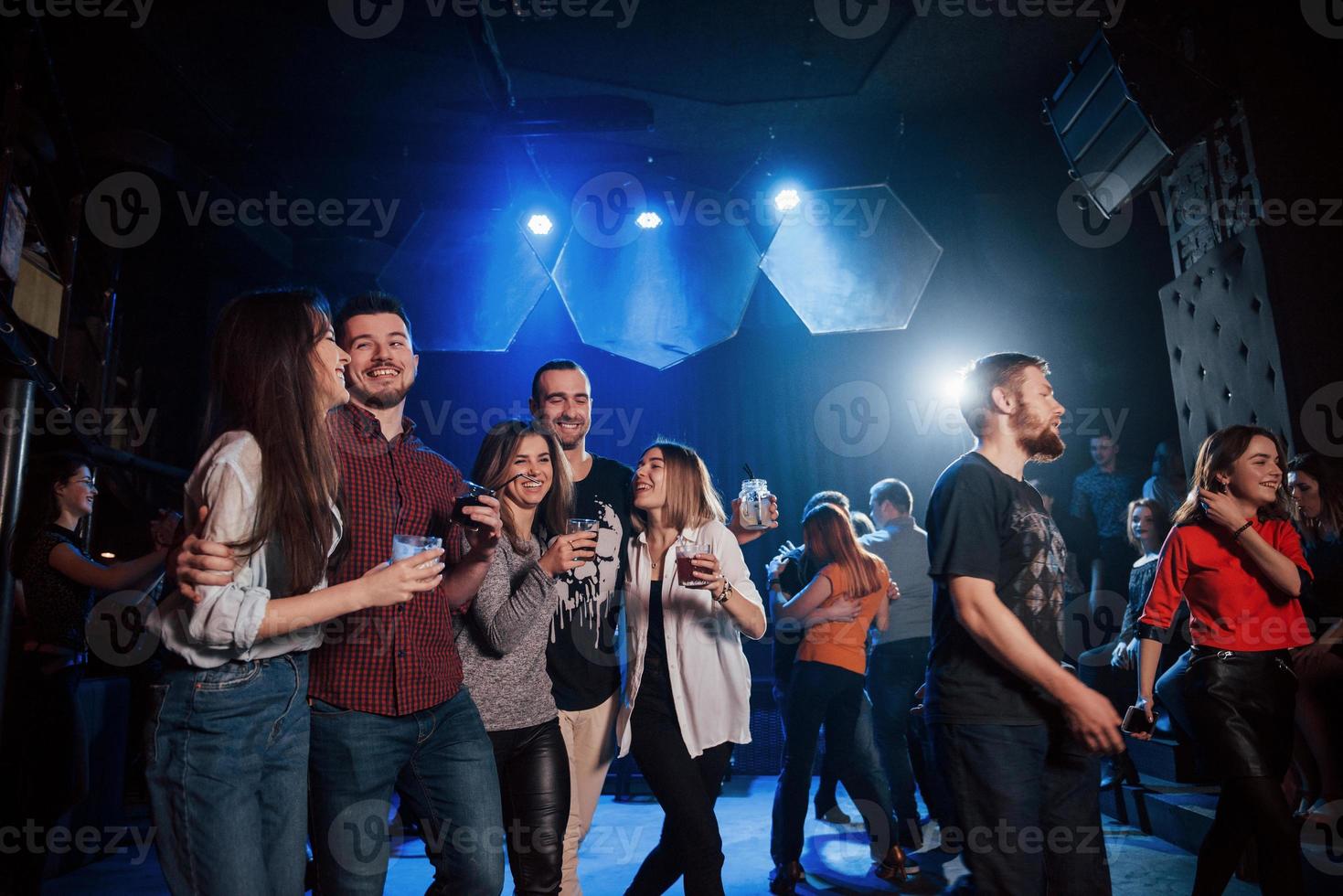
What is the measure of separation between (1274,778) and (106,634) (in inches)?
199

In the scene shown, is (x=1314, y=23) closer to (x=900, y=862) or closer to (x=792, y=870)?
(x=900, y=862)

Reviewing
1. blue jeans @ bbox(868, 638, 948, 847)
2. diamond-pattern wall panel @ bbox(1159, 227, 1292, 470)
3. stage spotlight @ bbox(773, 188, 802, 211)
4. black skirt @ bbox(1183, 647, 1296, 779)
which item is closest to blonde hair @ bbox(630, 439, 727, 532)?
black skirt @ bbox(1183, 647, 1296, 779)

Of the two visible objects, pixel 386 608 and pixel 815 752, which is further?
pixel 815 752

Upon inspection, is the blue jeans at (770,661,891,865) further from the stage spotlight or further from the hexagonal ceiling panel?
the stage spotlight

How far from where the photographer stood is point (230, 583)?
1175 mm

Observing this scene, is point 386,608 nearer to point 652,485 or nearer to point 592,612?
point 592,612

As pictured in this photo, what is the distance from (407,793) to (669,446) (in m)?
1.23

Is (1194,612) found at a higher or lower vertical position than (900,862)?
higher

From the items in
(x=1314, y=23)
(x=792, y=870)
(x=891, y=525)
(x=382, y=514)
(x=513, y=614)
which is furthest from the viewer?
(x=891, y=525)

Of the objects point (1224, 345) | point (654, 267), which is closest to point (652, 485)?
point (1224, 345)

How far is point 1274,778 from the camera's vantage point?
2045mm

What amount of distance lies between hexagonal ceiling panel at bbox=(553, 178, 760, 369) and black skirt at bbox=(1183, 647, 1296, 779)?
15.4 ft

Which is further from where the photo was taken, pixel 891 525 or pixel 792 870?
pixel 891 525

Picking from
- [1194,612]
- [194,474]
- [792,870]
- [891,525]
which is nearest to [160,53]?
[194,474]
